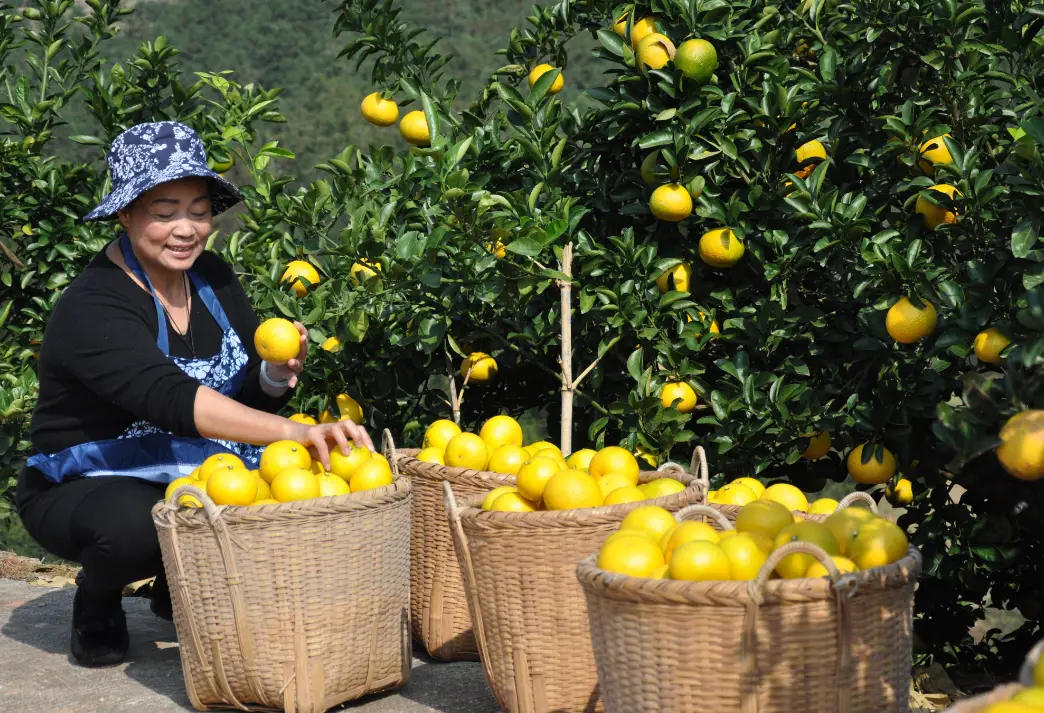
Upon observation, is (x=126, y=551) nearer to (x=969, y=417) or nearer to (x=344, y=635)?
(x=344, y=635)

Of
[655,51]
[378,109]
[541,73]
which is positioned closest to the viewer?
[655,51]

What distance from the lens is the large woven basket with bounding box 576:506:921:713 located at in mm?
1853

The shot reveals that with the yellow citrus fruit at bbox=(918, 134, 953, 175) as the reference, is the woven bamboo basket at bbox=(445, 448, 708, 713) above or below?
below

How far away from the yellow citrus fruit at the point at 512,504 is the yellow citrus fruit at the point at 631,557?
0.43 meters

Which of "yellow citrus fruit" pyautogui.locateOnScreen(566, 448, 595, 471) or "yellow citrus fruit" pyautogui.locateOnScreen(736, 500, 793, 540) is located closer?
"yellow citrus fruit" pyautogui.locateOnScreen(736, 500, 793, 540)

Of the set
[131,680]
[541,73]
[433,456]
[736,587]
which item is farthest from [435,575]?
[541,73]

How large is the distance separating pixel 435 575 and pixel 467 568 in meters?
0.48

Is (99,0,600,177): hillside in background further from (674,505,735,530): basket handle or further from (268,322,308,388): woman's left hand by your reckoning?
(674,505,735,530): basket handle

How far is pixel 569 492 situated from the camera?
2.39 meters

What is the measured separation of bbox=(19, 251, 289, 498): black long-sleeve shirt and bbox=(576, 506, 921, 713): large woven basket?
4.00 feet

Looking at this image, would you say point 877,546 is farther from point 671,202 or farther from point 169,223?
point 169,223

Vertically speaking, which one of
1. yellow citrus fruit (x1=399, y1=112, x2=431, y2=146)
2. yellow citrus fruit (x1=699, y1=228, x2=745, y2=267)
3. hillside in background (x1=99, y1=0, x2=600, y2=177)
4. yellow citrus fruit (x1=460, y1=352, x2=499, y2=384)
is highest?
hillside in background (x1=99, y1=0, x2=600, y2=177)

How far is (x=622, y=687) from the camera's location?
1.99 m

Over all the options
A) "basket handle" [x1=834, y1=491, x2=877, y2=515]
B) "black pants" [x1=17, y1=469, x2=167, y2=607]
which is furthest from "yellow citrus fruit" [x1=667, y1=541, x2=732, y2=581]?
"black pants" [x1=17, y1=469, x2=167, y2=607]
